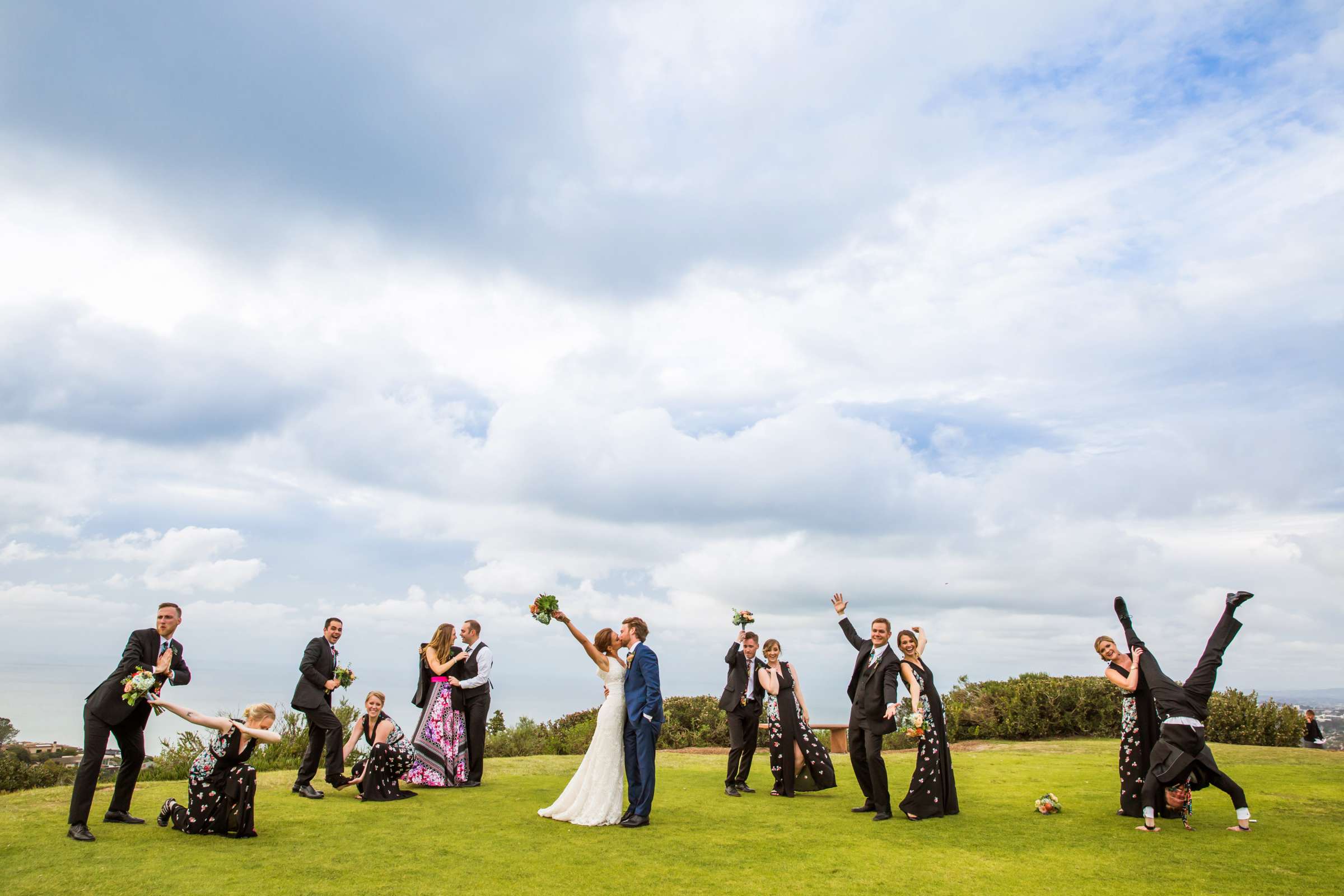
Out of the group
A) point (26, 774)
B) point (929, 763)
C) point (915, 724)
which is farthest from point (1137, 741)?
point (26, 774)


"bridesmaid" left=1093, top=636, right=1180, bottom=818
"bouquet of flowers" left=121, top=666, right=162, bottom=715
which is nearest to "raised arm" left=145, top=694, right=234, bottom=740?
"bouquet of flowers" left=121, top=666, right=162, bottom=715

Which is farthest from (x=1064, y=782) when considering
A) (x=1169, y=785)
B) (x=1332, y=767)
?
(x=1332, y=767)

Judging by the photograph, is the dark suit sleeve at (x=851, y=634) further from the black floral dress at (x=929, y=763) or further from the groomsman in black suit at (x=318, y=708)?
the groomsman in black suit at (x=318, y=708)

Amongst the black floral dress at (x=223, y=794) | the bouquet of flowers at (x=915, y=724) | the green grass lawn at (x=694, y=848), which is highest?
the bouquet of flowers at (x=915, y=724)

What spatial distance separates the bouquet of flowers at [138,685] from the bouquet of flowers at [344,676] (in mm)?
3100

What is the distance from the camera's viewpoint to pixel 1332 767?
42.9 feet

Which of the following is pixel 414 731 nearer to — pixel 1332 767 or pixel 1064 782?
pixel 1064 782

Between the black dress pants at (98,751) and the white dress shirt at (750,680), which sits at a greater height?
the white dress shirt at (750,680)

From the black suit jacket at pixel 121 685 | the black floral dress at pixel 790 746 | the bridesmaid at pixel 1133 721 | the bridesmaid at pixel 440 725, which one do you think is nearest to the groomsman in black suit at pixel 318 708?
the bridesmaid at pixel 440 725

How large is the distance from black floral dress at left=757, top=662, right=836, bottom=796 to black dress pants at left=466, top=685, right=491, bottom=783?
3.78 metres

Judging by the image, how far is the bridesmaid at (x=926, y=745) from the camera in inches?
368

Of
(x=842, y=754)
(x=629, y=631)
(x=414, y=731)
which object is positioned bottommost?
(x=842, y=754)

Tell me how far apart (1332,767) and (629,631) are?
1168 centimetres

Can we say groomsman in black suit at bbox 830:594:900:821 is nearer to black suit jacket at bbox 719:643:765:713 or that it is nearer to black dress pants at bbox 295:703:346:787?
black suit jacket at bbox 719:643:765:713
